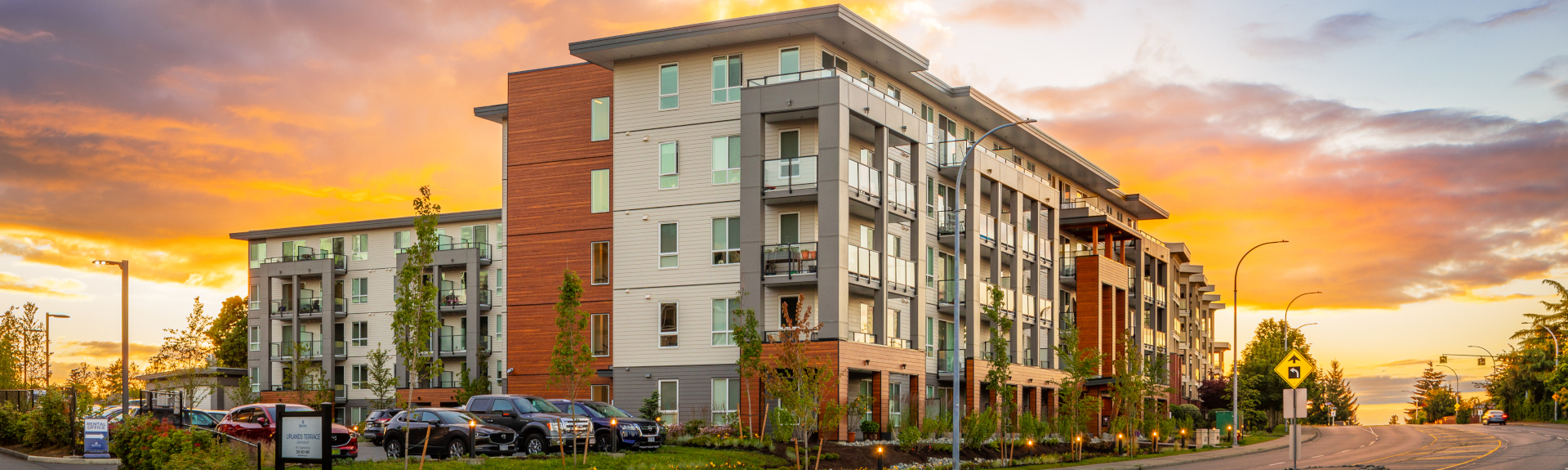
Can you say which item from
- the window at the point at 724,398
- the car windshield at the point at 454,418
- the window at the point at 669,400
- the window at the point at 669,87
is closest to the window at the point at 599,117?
the window at the point at 669,87

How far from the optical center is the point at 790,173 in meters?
42.2

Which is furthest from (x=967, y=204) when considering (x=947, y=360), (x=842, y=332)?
(x=842, y=332)

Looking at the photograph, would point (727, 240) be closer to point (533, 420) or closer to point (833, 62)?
point (833, 62)

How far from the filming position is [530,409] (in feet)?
110

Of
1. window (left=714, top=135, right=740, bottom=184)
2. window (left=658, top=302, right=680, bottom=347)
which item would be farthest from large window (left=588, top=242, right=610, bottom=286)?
window (left=714, top=135, right=740, bottom=184)

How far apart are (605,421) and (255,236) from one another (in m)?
53.7

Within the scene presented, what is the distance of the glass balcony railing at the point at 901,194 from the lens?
45094 mm

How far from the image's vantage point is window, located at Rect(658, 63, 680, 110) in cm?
4575

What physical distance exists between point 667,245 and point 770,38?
8.15m

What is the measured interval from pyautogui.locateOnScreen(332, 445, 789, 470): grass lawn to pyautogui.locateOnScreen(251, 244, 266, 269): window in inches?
2094

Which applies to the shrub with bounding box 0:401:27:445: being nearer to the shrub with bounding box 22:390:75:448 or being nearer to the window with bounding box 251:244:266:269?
the shrub with bounding box 22:390:75:448

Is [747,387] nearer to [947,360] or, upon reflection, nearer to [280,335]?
[947,360]

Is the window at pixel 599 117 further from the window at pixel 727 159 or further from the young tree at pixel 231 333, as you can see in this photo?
the young tree at pixel 231 333

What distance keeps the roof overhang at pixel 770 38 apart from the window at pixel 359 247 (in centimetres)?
3413
